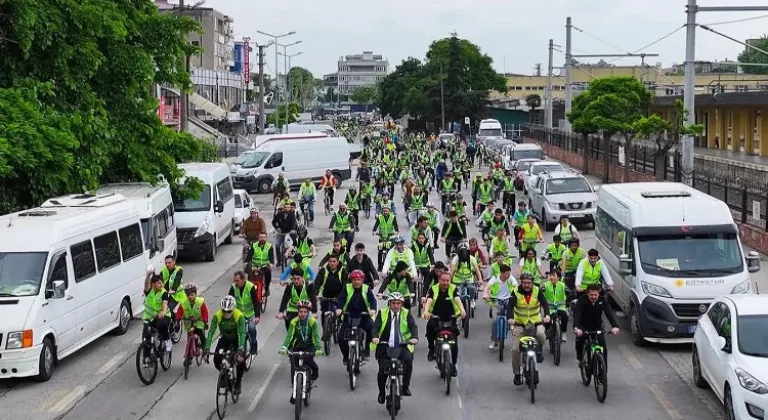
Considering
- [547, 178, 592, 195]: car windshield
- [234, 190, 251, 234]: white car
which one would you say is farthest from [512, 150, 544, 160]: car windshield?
[234, 190, 251, 234]: white car

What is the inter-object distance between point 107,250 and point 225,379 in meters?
5.82

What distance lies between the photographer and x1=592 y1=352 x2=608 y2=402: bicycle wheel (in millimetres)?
13594

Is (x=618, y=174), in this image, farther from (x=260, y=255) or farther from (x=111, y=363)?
(x=111, y=363)

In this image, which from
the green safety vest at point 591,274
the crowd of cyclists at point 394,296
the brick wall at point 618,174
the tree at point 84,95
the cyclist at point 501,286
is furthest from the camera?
the brick wall at point 618,174

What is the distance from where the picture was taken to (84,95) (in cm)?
2333

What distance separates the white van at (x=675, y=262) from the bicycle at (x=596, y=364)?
9.02ft

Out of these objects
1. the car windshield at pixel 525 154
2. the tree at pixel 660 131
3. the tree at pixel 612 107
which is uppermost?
the tree at pixel 612 107

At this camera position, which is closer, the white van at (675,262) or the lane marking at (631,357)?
the lane marking at (631,357)

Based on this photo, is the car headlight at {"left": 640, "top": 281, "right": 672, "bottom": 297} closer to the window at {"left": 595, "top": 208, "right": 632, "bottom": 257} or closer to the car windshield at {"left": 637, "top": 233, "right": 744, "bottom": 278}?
the car windshield at {"left": 637, "top": 233, "right": 744, "bottom": 278}

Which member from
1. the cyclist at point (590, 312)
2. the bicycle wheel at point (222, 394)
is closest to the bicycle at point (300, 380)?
the bicycle wheel at point (222, 394)

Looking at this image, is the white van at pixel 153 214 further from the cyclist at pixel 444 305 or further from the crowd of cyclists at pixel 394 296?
the cyclist at pixel 444 305

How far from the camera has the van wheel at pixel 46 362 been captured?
15070 millimetres

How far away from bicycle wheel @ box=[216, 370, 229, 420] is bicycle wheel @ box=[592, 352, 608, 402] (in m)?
4.56

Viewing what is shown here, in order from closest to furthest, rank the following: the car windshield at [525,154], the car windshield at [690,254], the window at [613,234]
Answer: the car windshield at [690,254], the window at [613,234], the car windshield at [525,154]
